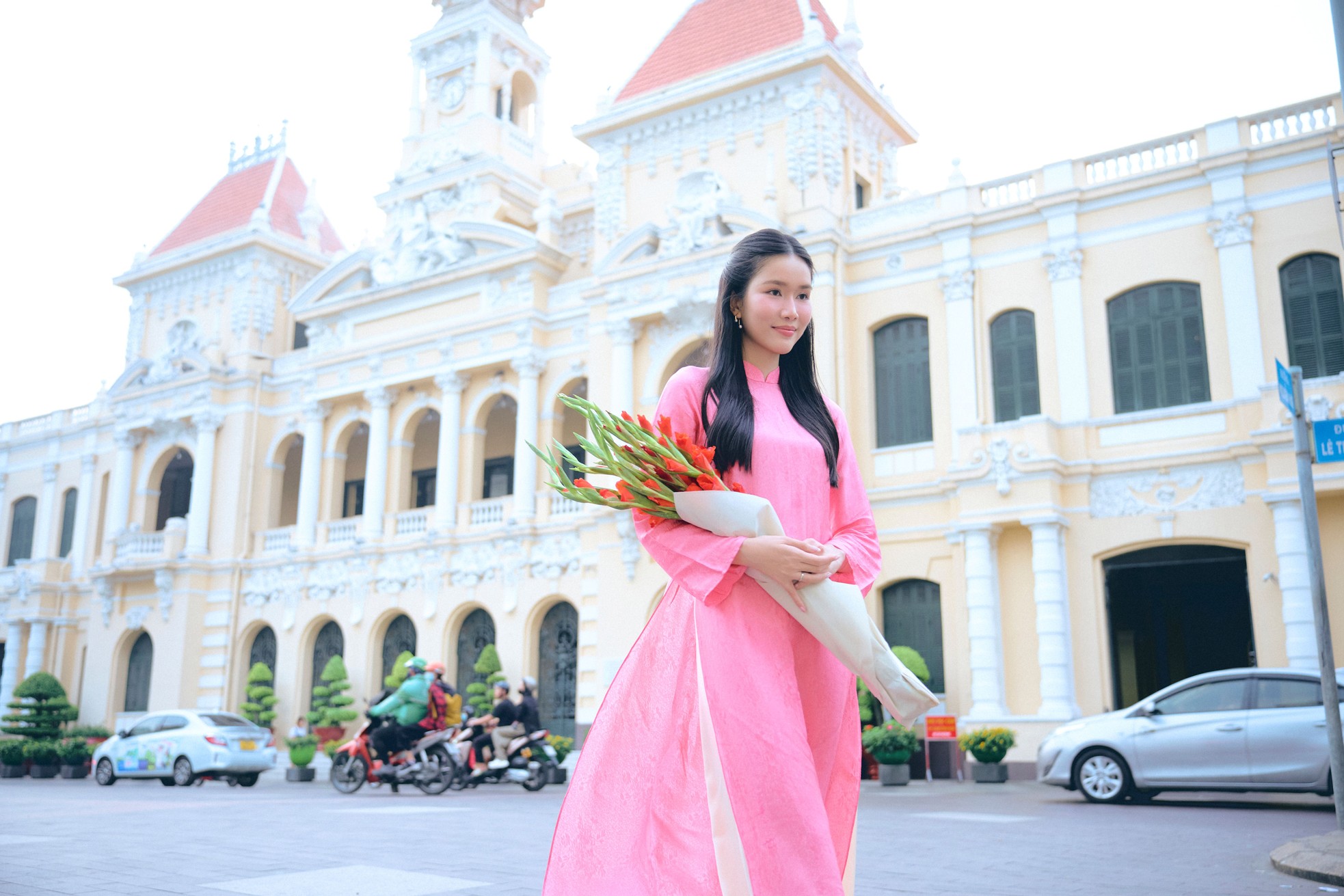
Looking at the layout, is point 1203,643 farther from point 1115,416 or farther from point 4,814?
point 4,814

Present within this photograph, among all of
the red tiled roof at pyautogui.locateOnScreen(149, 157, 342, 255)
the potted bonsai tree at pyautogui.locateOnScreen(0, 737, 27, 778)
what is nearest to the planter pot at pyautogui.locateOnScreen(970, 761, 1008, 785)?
the potted bonsai tree at pyautogui.locateOnScreen(0, 737, 27, 778)

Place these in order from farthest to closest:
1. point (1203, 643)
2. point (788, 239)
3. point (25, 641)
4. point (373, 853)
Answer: point (25, 641) < point (1203, 643) < point (373, 853) < point (788, 239)

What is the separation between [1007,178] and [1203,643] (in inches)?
386

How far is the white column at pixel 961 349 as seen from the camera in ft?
62.7

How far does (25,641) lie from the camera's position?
31.8m

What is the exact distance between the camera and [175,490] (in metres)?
31.3

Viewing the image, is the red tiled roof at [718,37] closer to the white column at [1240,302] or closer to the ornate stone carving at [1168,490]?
the white column at [1240,302]

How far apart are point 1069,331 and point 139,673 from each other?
2329 cm

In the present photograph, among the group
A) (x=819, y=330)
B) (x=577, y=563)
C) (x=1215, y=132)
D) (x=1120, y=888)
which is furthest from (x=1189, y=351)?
(x=1120, y=888)

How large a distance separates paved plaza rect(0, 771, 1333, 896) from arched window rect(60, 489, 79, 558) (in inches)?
858

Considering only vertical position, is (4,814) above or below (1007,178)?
below

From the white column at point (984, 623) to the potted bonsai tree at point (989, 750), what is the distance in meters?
1.02

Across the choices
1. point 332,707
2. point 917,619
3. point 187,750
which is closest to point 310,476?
point 332,707

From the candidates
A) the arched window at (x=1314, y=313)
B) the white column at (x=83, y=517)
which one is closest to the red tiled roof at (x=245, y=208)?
the white column at (x=83, y=517)
